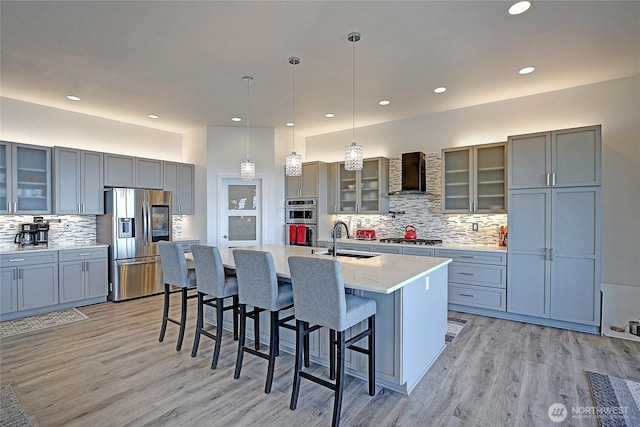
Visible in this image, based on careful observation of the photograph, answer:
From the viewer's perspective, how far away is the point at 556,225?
3756 millimetres

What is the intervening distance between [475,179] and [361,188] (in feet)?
5.88

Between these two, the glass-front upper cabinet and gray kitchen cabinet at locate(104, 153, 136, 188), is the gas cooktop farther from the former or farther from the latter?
the glass-front upper cabinet

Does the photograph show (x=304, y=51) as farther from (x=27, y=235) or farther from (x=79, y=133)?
(x=27, y=235)

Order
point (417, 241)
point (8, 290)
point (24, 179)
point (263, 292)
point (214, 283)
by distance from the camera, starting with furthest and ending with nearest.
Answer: point (417, 241) → point (24, 179) → point (8, 290) → point (214, 283) → point (263, 292)

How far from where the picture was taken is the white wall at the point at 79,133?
4430mm

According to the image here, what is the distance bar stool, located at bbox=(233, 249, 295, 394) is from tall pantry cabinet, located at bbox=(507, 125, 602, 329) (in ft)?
10.1

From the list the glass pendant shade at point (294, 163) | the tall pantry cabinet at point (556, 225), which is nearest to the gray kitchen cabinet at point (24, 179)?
the glass pendant shade at point (294, 163)

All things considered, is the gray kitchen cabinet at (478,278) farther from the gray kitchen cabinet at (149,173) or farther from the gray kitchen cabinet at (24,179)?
the gray kitchen cabinet at (24,179)

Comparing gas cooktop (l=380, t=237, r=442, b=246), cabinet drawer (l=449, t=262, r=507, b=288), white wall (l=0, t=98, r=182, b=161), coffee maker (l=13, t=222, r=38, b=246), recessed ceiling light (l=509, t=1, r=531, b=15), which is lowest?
cabinet drawer (l=449, t=262, r=507, b=288)

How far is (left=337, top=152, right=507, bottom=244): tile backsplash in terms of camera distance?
468 cm

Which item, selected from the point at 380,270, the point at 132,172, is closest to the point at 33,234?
the point at 132,172

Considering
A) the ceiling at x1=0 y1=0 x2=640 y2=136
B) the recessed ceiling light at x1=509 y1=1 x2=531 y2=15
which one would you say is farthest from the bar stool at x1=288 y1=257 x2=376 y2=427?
the recessed ceiling light at x1=509 y1=1 x2=531 y2=15

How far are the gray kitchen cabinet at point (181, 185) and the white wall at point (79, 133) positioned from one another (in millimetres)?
495

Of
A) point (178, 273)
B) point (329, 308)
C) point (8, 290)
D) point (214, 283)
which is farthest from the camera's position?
point (8, 290)
